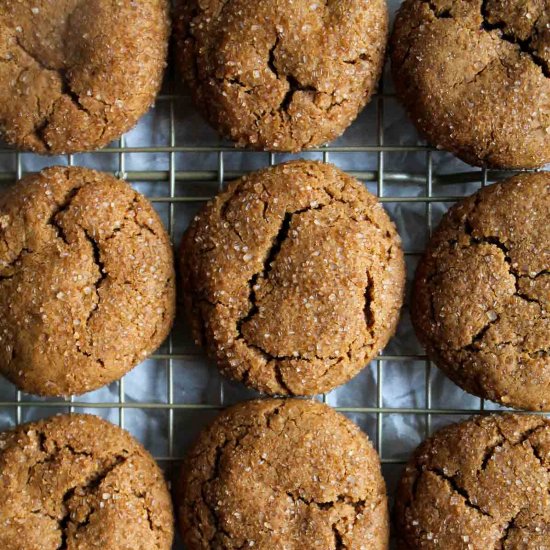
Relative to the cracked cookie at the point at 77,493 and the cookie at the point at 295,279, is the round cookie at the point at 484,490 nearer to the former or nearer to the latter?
the cookie at the point at 295,279

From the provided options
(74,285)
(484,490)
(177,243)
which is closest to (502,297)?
(484,490)

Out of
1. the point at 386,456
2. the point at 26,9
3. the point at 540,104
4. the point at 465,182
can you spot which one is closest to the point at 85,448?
the point at 386,456

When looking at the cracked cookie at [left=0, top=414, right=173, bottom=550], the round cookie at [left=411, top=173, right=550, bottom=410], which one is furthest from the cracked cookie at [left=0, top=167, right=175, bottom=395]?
the round cookie at [left=411, top=173, right=550, bottom=410]

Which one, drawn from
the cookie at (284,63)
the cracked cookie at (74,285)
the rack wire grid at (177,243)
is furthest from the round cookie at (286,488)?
the cookie at (284,63)

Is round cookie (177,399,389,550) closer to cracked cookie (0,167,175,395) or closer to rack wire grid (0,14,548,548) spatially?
rack wire grid (0,14,548,548)

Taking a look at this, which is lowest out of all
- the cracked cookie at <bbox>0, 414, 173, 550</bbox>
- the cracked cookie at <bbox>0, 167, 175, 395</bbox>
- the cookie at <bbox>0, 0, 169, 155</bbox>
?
the cracked cookie at <bbox>0, 414, 173, 550</bbox>

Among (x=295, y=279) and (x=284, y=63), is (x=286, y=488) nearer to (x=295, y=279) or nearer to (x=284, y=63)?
(x=295, y=279)
